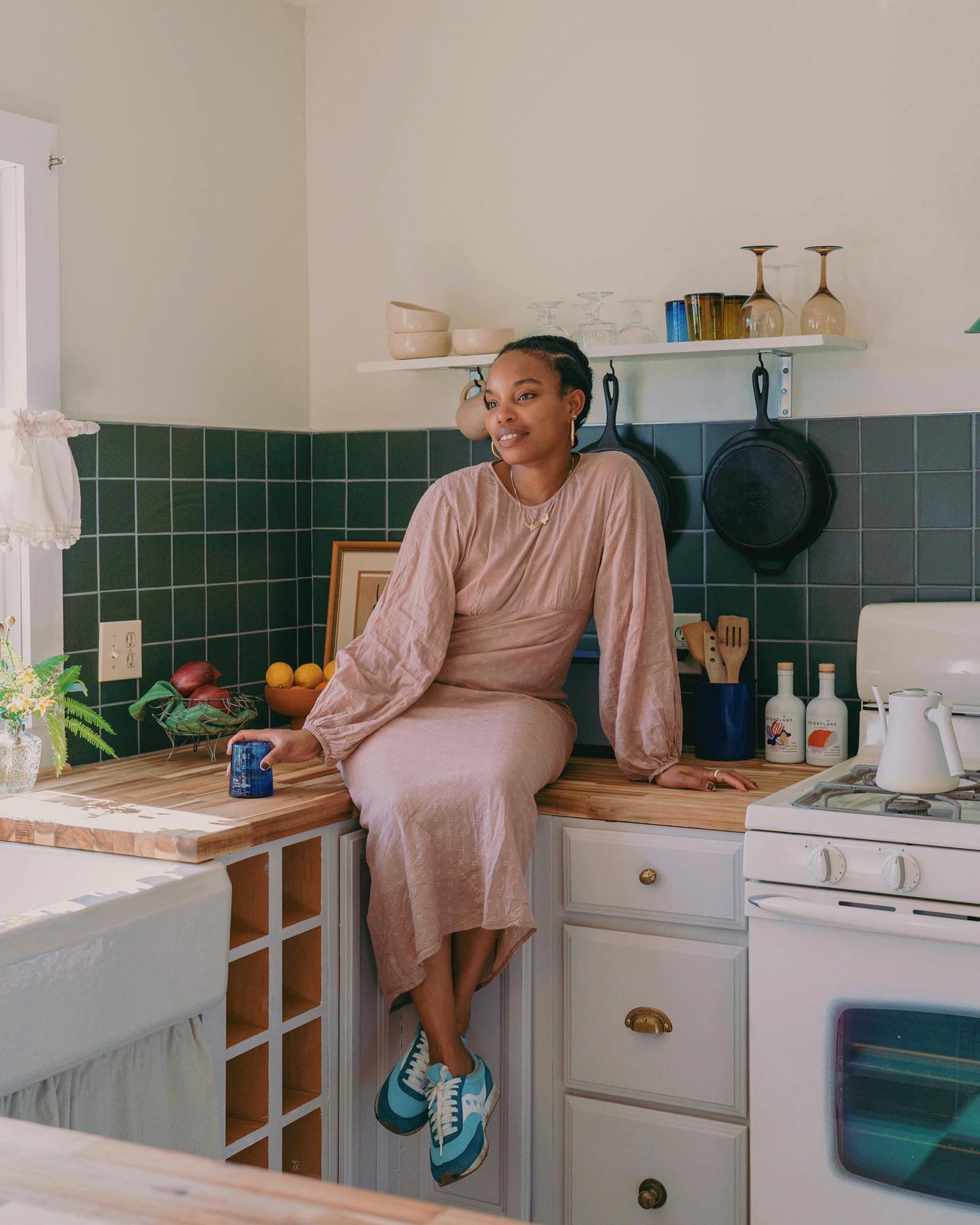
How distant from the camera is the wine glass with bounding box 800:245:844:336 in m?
2.56

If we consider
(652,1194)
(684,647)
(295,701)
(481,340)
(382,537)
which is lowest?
(652,1194)

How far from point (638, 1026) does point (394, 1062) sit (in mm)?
457

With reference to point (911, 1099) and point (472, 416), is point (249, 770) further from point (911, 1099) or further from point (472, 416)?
point (911, 1099)

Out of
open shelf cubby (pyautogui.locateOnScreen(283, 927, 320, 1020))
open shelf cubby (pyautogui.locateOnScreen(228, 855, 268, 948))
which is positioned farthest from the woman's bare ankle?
open shelf cubby (pyautogui.locateOnScreen(228, 855, 268, 948))

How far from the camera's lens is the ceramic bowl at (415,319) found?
2904 millimetres

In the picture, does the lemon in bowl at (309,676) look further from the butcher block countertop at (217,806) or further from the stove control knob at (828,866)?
the stove control knob at (828,866)

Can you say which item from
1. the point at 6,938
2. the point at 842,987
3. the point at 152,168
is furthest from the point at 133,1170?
the point at 152,168

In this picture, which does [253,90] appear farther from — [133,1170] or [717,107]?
[133,1170]

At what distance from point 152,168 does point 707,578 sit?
4.67ft

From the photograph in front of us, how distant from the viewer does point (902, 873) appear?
1.96m

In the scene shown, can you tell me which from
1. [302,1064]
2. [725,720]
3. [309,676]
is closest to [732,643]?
[725,720]

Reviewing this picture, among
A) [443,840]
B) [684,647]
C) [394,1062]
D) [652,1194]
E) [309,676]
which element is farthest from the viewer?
[309,676]

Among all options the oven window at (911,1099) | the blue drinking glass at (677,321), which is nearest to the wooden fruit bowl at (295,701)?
the blue drinking glass at (677,321)

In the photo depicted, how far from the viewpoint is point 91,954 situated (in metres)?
1.72
